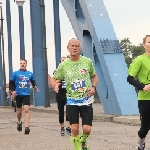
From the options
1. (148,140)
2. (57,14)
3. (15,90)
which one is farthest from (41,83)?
(148,140)

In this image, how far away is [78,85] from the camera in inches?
339

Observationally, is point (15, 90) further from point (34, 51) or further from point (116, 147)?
point (34, 51)

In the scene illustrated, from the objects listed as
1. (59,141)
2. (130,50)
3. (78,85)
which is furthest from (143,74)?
(130,50)

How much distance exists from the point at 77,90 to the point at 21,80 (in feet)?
19.9

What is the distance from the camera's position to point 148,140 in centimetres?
1179

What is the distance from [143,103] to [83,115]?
93cm

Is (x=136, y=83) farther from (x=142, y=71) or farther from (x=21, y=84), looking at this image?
(x=21, y=84)

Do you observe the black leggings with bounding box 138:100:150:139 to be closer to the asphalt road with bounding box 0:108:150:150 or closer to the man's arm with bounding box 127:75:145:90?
the man's arm with bounding box 127:75:145:90

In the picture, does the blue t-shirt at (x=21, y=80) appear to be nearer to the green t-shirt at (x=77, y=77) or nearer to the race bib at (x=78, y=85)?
the green t-shirt at (x=77, y=77)

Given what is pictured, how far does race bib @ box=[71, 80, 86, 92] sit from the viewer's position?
28.3 ft

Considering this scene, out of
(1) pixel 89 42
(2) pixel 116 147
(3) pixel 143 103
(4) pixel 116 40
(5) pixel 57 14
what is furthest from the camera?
(5) pixel 57 14

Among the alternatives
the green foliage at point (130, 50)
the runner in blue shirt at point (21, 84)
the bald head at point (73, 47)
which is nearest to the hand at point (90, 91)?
the bald head at point (73, 47)

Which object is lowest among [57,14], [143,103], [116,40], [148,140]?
[148,140]

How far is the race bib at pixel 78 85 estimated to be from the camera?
8617mm
